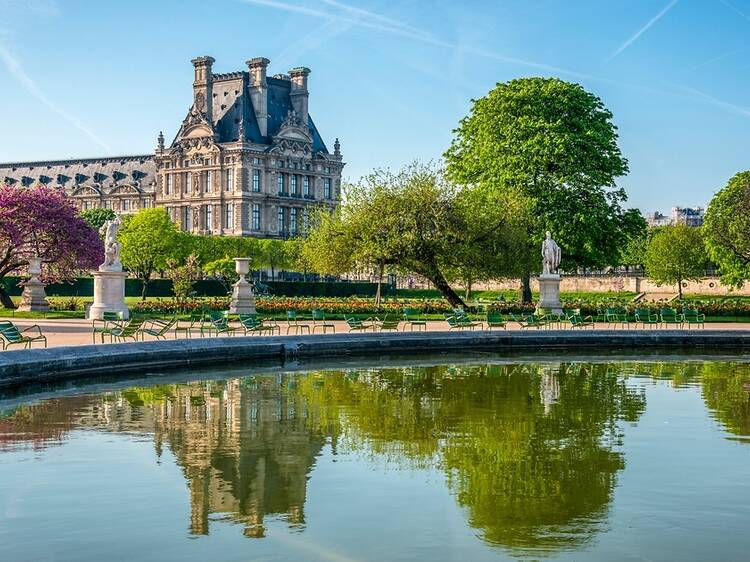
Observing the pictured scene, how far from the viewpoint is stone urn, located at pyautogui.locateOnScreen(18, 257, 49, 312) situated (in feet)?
137

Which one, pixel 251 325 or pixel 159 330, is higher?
pixel 251 325

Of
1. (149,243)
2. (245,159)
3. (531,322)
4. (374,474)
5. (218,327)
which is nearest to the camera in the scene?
(374,474)

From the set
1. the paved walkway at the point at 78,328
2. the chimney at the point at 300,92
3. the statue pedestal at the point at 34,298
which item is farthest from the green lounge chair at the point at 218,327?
the chimney at the point at 300,92

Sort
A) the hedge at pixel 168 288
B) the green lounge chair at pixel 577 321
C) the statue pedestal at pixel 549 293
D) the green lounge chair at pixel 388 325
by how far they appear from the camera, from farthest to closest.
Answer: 1. the hedge at pixel 168 288
2. the statue pedestal at pixel 549 293
3. the green lounge chair at pixel 577 321
4. the green lounge chair at pixel 388 325

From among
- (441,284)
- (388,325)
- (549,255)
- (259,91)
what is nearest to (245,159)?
(259,91)

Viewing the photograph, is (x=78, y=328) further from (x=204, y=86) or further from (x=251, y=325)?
(x=204, y=86)

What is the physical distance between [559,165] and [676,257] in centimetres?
3450

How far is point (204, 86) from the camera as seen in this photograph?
107688 mm

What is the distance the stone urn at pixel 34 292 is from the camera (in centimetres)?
4188

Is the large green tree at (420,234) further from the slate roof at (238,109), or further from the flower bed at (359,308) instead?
the slate roof at (238,109)

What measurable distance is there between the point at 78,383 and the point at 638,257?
8428 cm

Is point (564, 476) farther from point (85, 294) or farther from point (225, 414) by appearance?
point (85, 294)

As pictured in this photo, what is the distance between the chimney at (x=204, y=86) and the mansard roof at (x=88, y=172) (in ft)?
→ 44.7

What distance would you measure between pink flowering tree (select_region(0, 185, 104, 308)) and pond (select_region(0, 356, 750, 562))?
2774 centimetres
